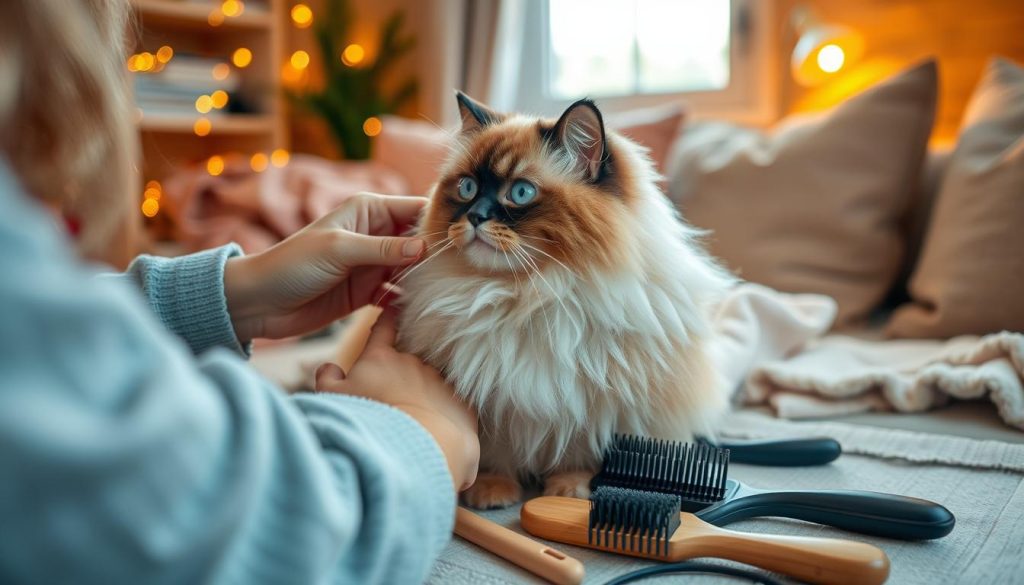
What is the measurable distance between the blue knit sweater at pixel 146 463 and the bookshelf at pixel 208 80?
3177mm

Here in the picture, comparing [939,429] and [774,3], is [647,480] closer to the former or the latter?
[939,429]

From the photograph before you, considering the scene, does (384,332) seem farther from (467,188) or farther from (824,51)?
(824,51)

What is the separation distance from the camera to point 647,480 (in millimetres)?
973

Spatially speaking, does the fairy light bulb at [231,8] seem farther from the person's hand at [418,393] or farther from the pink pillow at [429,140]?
the person's hand at [418,393]

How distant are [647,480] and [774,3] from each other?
252 centimetres

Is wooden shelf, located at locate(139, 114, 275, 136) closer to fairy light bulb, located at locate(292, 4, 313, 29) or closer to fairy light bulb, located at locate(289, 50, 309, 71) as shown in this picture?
fairy light bulb, located at locate(289, 50, 309, 71)

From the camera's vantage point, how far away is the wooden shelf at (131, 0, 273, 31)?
3.32m

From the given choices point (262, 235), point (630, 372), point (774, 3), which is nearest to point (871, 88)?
point (774, 3)

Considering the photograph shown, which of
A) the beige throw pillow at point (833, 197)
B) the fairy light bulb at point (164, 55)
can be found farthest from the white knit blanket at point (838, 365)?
the fairy light bulb at point (164, 55)

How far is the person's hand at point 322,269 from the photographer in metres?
1.08

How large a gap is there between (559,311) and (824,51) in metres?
2.07

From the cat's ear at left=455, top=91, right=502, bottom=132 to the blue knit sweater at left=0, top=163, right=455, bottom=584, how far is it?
69cm

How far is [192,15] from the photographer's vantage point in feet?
11.3

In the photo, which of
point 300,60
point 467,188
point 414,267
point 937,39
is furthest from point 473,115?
point 300,60
